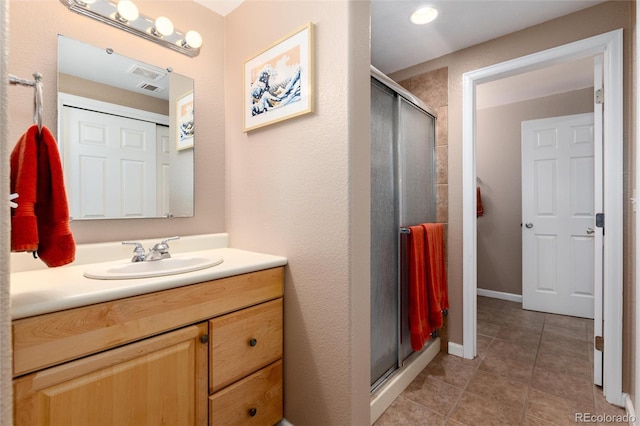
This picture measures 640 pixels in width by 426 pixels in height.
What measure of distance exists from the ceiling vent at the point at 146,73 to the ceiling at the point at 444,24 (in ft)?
1.79

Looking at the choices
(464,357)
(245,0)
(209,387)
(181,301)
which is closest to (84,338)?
(181,301)

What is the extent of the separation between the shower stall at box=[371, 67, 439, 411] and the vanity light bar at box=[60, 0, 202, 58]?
3.40 feet

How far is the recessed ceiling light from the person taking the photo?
1.79 m

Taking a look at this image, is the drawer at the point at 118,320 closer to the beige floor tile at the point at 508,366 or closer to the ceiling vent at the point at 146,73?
the ceiling vent at the point at 146,73

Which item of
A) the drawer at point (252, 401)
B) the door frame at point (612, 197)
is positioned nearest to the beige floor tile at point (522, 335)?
the door frame at point (612, 197)

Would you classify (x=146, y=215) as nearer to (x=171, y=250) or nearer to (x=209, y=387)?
(x=171, y=250)

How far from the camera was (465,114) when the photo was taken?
2154mm

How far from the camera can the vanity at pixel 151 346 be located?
2.64 feet

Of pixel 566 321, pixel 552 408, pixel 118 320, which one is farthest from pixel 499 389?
pixel 118 320

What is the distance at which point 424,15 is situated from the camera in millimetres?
1841

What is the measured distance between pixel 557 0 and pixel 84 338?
9.11 feet

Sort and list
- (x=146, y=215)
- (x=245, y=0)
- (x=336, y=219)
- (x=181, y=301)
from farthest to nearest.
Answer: (x=245, y=0) → (x=146, y=215) → (x=336, y=219) → (x=181, y=301)

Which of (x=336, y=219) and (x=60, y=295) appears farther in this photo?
(x=336, y=219)

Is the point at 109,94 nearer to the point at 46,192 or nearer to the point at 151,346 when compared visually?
the point at 46,192
